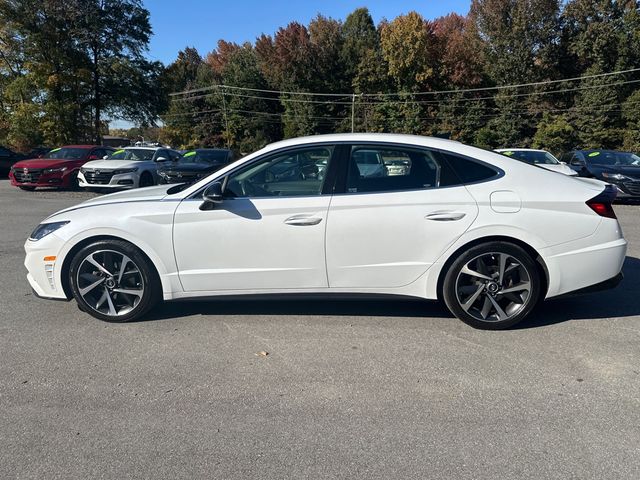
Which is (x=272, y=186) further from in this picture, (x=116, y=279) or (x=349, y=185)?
(x=116, y=279)

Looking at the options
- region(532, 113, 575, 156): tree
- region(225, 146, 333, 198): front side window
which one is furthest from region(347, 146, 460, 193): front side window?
region(532, 113, 575, 156): tree

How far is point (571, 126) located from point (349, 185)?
49.9 m

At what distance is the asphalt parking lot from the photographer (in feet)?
8.59

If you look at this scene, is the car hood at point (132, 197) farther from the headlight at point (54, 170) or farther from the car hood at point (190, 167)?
the headlight at point (54, 170)

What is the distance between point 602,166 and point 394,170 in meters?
11.9

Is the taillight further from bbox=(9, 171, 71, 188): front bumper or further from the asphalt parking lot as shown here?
bbox=(9, 171, 71, 188): front bumper

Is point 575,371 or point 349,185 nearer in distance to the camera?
point 575,371

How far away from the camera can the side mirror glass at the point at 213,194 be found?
13.6 feet

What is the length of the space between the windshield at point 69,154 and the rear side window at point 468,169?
16.4m

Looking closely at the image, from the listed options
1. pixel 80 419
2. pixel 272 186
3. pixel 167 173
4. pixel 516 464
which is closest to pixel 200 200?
pixel 272 186

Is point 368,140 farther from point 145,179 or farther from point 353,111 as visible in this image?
point 353,111

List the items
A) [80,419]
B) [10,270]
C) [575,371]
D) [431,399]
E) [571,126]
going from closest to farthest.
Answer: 1. [80,419]
2. [431,399]
3. [575,371]
4. [10,270]
5. [571,126]

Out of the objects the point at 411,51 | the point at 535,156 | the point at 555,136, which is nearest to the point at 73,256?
the point at 535,156

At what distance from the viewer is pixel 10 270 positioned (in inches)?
249
